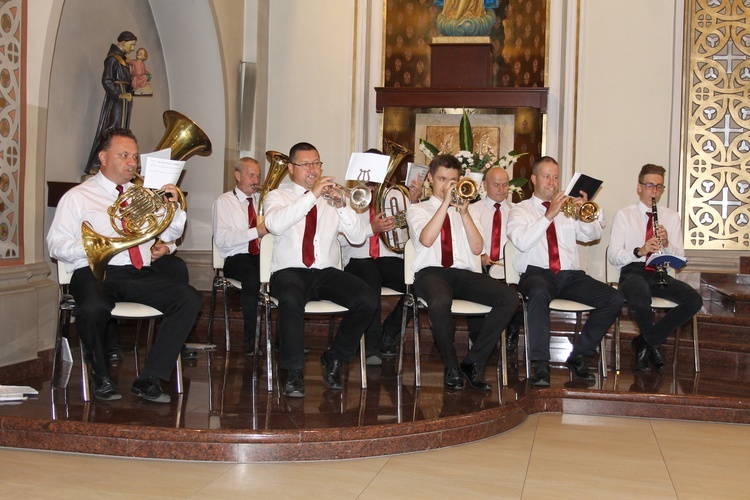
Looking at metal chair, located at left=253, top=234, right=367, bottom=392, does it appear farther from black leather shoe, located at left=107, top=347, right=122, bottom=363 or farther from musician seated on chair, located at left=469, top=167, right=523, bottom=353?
musician seated on chair, located at left=469, top=167, right=523, bottom=353

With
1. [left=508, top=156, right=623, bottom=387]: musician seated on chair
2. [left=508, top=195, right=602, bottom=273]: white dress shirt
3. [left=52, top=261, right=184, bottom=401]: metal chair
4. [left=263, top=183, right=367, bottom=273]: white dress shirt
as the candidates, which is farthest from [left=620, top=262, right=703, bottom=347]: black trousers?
[left=52, top=261, right=184, bottom=401]: metal chair

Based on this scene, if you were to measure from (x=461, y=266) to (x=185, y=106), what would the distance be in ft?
14.1

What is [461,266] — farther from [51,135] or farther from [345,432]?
[51,135]

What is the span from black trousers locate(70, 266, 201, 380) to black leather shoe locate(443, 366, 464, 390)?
1635 mm

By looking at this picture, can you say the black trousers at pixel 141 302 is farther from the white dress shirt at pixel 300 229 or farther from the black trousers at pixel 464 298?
the black trousers at pixel 464 298

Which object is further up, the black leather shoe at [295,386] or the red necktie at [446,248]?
the red necktie at [446,248]

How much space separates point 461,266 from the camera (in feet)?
18.9

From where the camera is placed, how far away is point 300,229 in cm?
Result: 546

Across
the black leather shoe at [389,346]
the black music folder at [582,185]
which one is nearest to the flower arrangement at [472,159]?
the black music folder at [582,185]

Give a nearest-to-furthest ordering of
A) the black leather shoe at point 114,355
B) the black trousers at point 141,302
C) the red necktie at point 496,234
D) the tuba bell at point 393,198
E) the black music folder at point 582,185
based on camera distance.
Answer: the black trousers at point 141,302 → the black music folder at point 582,185 → the black leather shoe at point 114,355 → the tuba bell at point 393,198 → the red necktie at point 496,234

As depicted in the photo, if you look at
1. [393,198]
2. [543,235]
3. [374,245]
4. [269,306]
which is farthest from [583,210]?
[269,306]

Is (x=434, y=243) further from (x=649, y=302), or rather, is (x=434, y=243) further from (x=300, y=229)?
(x=649, y=302)

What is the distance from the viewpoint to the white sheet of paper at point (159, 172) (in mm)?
4680

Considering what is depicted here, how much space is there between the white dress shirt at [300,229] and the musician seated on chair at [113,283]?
62 cm
